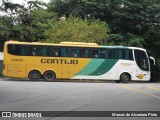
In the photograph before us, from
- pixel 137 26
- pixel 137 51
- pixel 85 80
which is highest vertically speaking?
pixel 137 26

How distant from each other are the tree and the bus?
7.34 m

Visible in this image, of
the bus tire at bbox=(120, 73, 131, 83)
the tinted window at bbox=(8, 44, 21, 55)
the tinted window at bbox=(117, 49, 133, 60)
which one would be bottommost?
the bus tire at bbox=(120, 73, 131, 83)

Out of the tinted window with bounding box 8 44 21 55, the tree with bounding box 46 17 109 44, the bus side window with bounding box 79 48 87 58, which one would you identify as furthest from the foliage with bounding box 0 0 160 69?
the tinted window with bounding box 8 44 21 55

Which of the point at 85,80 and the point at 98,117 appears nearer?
the point at 98,117

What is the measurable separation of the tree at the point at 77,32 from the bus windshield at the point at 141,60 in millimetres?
8013

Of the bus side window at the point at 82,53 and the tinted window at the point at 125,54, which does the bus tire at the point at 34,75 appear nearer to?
the bus side window at the point at 82,53

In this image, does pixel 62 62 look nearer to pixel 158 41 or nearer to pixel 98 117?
pixel 158 41

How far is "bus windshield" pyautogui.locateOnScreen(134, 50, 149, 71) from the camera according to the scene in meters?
36.1

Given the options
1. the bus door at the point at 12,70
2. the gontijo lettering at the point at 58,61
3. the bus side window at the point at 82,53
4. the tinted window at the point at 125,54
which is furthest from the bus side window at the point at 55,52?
the tinted window at the point at 125,54

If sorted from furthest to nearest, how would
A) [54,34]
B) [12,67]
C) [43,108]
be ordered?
[54,34] < [12,67] < [43,108]

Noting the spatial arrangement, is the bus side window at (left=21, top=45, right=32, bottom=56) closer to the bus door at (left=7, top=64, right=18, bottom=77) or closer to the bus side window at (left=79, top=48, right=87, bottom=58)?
the bus door at (left=7, top=64, right=18, bottom=77)

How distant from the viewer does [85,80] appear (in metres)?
37.4

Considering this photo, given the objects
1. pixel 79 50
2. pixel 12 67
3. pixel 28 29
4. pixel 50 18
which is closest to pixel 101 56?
pixel 79 50

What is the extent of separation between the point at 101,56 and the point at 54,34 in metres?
9.52
